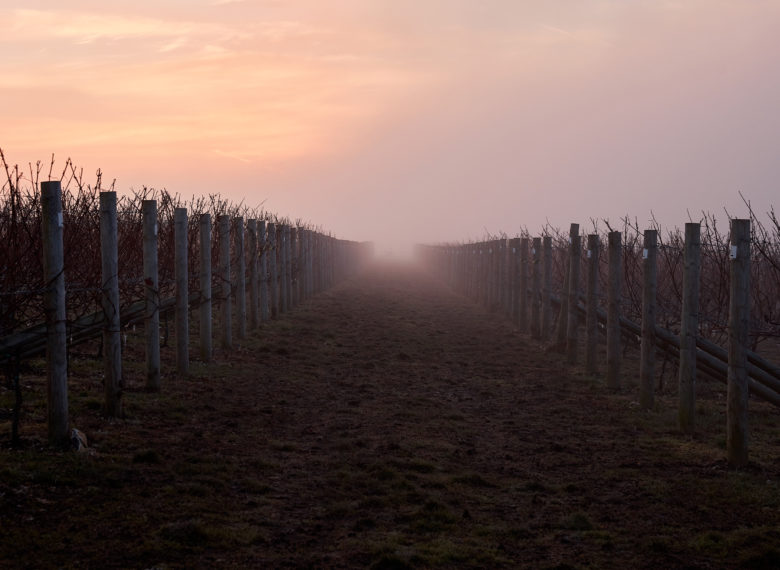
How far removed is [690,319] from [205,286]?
7705 mm

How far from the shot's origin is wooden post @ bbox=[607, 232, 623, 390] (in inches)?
458

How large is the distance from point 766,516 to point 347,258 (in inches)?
1848

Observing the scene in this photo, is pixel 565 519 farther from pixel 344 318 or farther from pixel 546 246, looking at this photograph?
pixel 344 318

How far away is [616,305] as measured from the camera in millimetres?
11688

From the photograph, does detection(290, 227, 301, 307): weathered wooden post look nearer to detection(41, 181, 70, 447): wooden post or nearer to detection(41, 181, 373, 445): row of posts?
detection(41, 181, 373, 445): row of posts

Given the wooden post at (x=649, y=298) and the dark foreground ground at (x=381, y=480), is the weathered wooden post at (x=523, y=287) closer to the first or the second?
the dark foreground ground at (x=381, y=480)

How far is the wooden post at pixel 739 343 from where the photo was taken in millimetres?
7426

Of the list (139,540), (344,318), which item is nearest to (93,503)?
(139,540)

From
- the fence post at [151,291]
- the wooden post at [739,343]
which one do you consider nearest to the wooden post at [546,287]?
the fence post at [151,291]

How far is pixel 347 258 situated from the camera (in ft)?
172

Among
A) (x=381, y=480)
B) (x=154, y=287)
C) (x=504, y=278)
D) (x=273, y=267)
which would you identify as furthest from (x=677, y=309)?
(x=504, y=278)

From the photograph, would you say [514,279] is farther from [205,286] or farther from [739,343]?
[739,343]

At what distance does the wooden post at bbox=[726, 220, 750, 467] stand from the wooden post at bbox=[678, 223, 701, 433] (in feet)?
4.21

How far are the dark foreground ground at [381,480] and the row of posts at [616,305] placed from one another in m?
0.50
